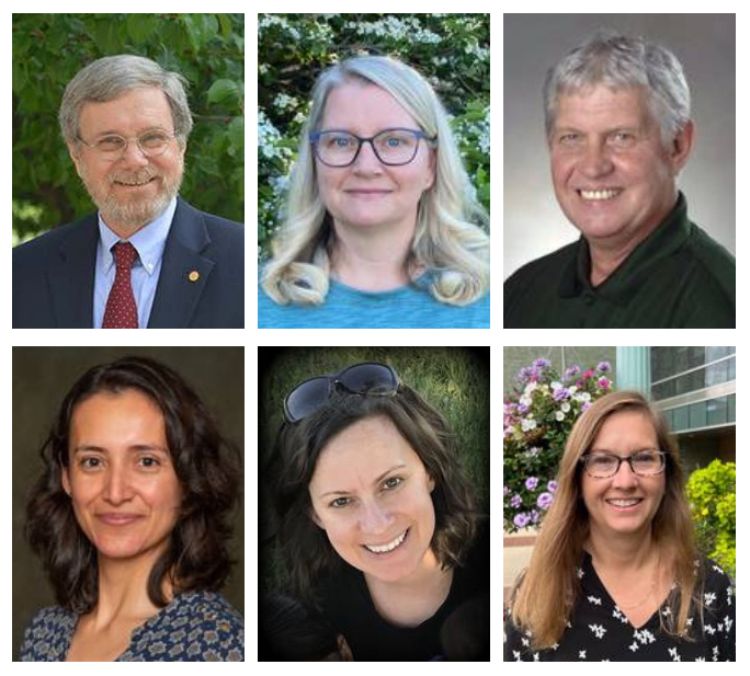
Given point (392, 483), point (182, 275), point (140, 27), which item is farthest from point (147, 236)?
point (392, 483)

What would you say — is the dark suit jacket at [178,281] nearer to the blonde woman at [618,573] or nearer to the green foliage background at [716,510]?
the blonde woman at [618,573]

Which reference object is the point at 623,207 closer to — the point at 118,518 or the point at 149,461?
the point at 149,461

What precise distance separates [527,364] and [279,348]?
0.64 meters

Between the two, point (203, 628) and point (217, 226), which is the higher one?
point (217, 226)

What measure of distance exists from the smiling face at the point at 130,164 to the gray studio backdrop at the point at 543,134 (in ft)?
2.86

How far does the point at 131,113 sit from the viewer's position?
13.8ft

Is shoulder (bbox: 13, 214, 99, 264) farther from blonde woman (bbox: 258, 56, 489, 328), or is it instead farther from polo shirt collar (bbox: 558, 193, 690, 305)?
polo shirt collar (bbox: 558, 193, 690, 305)

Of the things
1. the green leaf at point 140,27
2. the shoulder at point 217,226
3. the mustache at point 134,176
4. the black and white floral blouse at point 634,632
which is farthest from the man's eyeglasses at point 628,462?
the green leaf at point 140,27

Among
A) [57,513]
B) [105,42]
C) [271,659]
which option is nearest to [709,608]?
[271,659]

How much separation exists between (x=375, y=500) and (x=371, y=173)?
2.74 feet

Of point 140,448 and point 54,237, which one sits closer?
point 140,448

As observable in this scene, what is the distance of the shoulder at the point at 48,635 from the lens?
167 inches

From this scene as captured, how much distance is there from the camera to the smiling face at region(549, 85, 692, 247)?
165 inches
